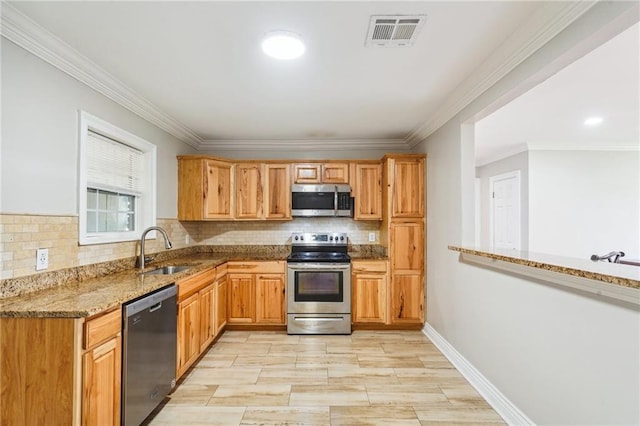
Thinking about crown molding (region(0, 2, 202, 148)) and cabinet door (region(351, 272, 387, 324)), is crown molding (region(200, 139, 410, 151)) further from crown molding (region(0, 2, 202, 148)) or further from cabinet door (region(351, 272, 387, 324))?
cabinet door (region(351, 272, 387, 324))

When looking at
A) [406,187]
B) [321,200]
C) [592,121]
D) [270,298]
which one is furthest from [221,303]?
[592,121]

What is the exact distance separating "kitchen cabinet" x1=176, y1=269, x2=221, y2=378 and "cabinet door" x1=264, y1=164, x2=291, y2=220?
3.80 ft

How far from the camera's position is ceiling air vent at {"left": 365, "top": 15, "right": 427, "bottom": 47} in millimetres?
1775

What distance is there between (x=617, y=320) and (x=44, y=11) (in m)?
3.29

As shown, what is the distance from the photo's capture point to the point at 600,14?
1.48 m

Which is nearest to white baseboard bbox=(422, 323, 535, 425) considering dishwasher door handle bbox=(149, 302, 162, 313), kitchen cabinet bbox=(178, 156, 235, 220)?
dishwasher door handle bbox=(149, 302, 162, 313)

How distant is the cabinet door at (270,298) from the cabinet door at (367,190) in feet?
4.56

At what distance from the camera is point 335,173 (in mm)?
4227

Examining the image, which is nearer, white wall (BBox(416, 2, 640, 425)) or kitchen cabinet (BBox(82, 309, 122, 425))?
white wall (BBox(416, 2, 640, 425))

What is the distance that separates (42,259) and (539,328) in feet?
10.1

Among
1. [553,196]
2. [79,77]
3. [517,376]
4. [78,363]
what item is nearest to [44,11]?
[79,77]

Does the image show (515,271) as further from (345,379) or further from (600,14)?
(345,379)

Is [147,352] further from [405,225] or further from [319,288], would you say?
[405,225]

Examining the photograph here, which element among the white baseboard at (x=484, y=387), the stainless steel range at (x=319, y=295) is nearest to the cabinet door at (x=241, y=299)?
the stainless steel range at (x=319, y=295)
